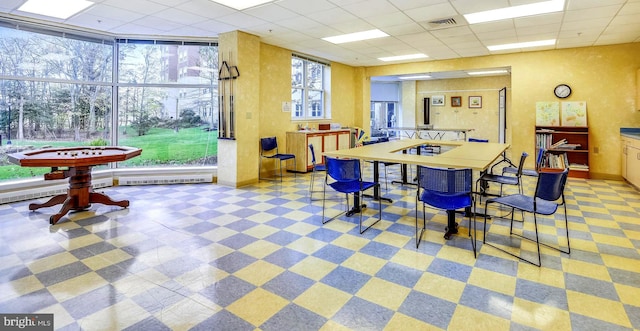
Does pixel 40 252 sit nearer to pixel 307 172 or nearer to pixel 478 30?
pixel 307 172

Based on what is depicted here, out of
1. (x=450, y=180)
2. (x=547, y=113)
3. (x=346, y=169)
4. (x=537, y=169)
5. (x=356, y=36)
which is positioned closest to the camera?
(x=450, y=180)

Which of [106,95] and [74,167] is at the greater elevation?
[106,95]

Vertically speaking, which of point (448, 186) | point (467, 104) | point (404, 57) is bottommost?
point (448, 186)

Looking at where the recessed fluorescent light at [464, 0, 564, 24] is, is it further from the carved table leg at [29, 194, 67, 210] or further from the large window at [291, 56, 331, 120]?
the carved table leg at [29, 194, 67, 210]

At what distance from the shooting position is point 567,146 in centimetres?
689

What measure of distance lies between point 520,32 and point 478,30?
2.56 feet

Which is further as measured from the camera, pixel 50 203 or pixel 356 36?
pixel 356 36

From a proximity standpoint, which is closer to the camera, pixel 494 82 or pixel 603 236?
pixel 603 236

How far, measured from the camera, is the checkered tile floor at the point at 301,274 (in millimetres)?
2145

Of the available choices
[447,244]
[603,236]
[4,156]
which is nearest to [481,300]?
[447,244]

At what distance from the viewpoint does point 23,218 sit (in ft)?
13.8

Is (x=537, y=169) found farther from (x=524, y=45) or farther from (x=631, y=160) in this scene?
(x=524, y=45)

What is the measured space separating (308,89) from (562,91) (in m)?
5.62

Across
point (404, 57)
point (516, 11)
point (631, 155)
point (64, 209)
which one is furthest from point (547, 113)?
point (64, 209)
